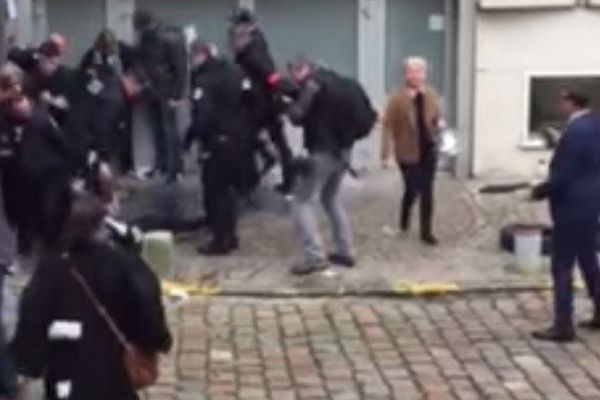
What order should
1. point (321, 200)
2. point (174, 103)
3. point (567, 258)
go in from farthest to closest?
point (174, 103) → point (321, 200) → point (567, 258)

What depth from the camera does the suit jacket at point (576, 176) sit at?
12672 mm

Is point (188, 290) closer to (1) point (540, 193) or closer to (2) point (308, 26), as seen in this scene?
(1) point (540, 193)

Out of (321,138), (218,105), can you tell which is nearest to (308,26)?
(218,105)

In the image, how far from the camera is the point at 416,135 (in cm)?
1622

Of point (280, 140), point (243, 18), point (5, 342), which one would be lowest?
point (5, 342)

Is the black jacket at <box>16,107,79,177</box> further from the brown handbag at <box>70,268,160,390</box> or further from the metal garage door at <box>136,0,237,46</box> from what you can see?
the brown handbag at <box>70,268,160,390</box>

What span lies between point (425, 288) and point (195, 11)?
592 centimetres

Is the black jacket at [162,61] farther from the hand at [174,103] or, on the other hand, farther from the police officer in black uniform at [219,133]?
the police officer in black uniform at [219,133]

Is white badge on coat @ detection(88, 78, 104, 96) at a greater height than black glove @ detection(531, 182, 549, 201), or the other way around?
white badge on coat @ detection(88, 78, 104, 96)

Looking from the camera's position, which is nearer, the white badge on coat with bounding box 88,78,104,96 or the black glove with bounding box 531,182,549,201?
the black glove with bounding box 531,182,549,201

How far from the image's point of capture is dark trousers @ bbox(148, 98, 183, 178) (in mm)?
18891

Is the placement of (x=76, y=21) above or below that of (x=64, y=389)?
above

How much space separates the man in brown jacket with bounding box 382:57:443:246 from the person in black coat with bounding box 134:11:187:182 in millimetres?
2931

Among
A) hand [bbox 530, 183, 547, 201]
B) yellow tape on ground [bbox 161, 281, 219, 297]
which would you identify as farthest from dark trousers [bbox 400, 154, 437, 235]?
hand [bbox 530, 183, 547, 201]
